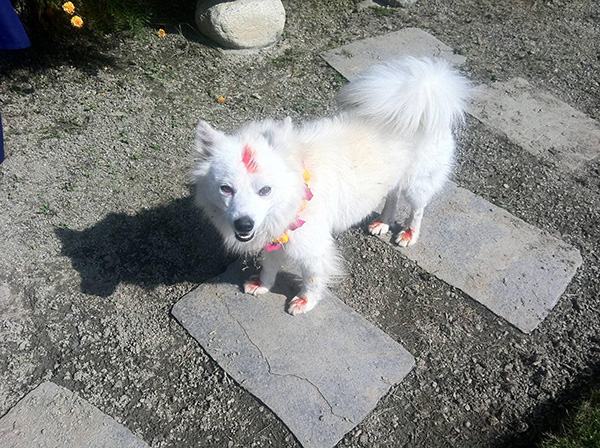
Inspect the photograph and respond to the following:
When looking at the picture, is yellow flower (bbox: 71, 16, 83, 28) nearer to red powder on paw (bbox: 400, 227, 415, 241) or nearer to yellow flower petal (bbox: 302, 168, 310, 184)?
yellow flower petal (bbox: 302, 168, 310, 184)

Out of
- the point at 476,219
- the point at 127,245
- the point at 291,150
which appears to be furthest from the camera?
the point at 476,219

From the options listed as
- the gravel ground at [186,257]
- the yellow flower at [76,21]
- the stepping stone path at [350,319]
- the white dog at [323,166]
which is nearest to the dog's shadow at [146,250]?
the gravel ground at [186,257]

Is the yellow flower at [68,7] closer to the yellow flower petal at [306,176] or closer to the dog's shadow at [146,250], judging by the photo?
A: the dog's shadow at [146,250]

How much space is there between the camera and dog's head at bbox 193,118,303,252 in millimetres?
2389

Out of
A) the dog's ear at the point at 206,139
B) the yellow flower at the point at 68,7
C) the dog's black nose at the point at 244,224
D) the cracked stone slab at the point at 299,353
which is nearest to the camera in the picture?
the dog's black nose at the point at 244,224

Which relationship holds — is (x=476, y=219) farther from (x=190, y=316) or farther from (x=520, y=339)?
(x=190, y=316)

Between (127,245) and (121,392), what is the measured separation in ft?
3.72

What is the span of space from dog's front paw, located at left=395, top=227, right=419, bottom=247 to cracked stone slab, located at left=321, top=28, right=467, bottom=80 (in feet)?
7.16

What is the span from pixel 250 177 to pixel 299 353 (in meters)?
1.24

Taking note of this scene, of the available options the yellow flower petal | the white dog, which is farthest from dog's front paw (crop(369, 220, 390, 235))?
the yellow flower petal

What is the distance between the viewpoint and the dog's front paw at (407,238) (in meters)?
3.66

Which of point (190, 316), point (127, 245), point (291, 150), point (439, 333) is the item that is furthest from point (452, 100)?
point (127, 245)

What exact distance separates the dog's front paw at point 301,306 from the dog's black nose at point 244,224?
98 centimetres

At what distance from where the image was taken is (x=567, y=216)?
3971 millimetres
